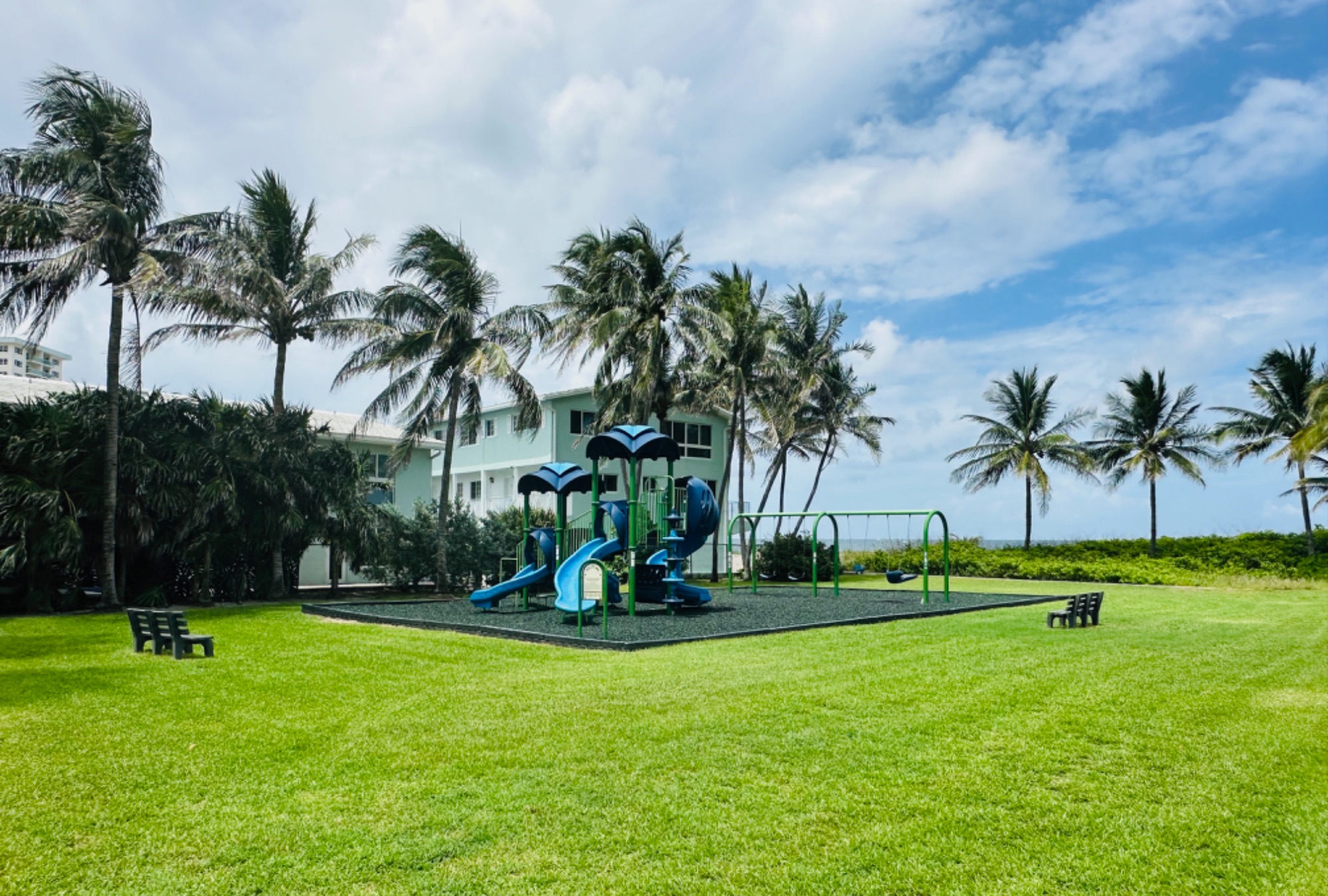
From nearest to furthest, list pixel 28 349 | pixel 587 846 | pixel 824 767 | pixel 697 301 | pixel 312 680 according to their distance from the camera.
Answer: pixel 587 846 → pixel 824 767 → pixel 312 680 → pixel 28 349 → pixel 697 301

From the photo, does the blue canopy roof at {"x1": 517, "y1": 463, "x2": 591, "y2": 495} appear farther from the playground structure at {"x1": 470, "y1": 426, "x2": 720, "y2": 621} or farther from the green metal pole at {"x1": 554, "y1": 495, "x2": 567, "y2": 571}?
the green metal pole at {"x1": 554, "y1": 495, "x2": 567, "y2": 571}

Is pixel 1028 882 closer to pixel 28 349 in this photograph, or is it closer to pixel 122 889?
pixel 122 889

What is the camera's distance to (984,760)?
6219mm

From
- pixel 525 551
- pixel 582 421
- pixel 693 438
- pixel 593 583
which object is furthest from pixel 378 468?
pixel 593 583

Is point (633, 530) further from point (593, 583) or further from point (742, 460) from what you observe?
point (742, 460)

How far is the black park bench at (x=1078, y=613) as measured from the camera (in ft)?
49.1

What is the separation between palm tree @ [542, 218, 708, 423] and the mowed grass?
1669 centimetres

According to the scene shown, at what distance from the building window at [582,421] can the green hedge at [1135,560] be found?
11.9 metres

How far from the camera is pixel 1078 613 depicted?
15336 mm

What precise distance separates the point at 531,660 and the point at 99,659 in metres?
5.21

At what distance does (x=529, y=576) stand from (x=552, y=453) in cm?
1610

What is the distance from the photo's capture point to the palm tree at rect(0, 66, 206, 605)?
729 inches

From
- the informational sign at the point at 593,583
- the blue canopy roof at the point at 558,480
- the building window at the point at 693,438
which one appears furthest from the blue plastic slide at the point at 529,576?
the building window at the point at 693,438

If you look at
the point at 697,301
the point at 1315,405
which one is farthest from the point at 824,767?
the point at 1315,405
